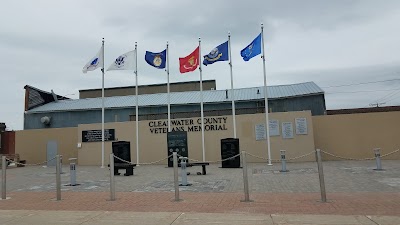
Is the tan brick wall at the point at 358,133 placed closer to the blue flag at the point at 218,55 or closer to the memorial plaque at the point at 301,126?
the memorial plaque at the point at 301,126

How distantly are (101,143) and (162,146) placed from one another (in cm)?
441

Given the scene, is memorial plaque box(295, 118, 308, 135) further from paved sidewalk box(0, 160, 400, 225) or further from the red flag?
paved sidewalk box(0, 160, 400, 225)

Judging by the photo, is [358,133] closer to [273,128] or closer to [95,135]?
[273,128]

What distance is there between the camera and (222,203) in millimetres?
8461

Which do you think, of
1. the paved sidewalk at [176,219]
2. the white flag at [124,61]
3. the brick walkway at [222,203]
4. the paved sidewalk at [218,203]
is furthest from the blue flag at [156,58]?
the paved sidewalk at [176,219]

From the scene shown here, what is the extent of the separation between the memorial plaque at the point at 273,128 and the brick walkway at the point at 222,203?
11.8 m

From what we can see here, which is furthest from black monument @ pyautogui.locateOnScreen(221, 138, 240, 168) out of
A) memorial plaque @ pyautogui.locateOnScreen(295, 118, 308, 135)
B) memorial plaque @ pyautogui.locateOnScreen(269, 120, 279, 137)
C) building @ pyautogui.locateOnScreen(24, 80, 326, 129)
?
building @ pyautogui.locateOnScreen(24, 80, 326, 129)

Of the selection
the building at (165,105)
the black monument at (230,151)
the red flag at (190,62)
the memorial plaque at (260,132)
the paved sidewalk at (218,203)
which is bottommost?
the paved sidewalk at (218,203)

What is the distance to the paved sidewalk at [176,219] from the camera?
6.43 meters

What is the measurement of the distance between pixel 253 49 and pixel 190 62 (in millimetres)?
4009

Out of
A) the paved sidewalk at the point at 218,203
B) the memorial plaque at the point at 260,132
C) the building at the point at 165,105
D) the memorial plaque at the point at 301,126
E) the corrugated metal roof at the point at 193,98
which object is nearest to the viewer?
the paved sidewalk at the point at 218,203

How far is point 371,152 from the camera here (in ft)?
68.6

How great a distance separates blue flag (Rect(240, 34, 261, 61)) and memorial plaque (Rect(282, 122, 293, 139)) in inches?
184

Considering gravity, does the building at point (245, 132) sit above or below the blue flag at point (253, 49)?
below
